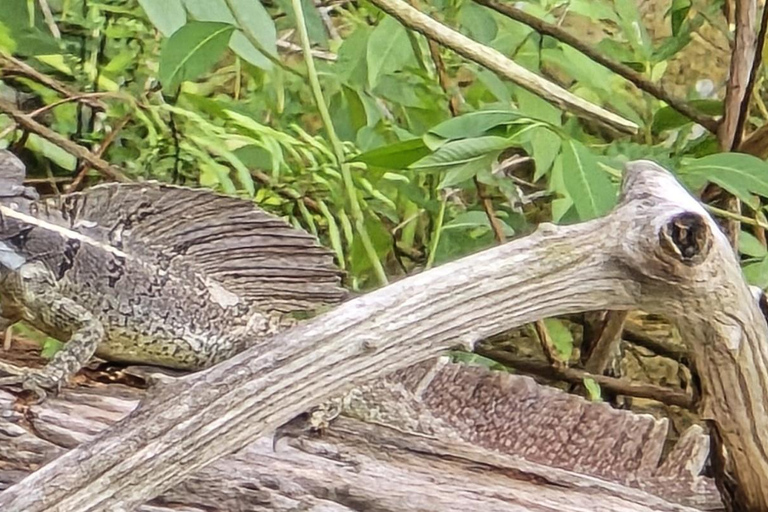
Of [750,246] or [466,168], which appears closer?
[466,168]

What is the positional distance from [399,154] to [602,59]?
1.59 ft

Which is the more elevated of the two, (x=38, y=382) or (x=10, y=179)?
(x=10, y=179)

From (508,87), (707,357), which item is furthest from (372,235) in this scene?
(707,357)

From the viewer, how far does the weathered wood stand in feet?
2.63

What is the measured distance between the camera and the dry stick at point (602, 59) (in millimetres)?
1533

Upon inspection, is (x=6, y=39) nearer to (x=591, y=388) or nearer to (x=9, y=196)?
(x=9, y=196)

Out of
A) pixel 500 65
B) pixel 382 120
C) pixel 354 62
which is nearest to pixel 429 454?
pixel 500 65

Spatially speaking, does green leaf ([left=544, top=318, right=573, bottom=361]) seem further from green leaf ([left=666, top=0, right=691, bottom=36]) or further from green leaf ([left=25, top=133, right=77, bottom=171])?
green leaf ([left=25, top=133, right=77, bottom=171])

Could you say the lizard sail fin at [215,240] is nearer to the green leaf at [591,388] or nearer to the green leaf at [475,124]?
the green leaf at [475,124]

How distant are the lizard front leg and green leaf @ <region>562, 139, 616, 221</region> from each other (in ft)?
1.89

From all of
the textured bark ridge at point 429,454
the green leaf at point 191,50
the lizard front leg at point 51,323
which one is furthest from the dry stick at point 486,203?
the lizard front leg at point 51,323

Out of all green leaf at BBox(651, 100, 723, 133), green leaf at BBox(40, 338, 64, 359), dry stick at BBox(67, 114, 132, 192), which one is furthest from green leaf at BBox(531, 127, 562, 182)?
dry stick at BBox(67, 114, 132, 192)

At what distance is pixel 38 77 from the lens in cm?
171

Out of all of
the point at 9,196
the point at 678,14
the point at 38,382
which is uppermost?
the point at 678,14
